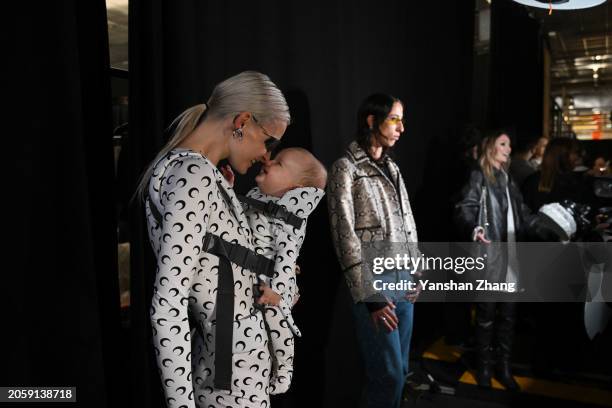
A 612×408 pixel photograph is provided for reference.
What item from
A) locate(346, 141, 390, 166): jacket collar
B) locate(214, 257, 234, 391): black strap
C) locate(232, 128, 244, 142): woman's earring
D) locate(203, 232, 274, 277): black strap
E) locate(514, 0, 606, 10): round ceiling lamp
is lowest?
locate(214, 257, 234, 391): black strap

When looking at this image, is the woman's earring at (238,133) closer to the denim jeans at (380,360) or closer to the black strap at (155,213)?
the black strap at (155,213)

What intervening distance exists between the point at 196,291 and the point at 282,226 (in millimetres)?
370

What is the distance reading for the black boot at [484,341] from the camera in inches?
125

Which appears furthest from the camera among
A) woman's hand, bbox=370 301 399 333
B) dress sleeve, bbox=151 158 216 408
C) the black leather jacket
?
the black leather jacket

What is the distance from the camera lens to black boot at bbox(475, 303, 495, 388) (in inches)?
125

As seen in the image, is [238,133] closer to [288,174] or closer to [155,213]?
[155,213]

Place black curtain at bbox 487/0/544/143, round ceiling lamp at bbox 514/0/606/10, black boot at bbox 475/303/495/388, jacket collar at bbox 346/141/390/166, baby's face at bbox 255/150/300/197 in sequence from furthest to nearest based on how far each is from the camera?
1. black curtain at bbox 487/0/544/143
2. black boot at bbox 475/303/495/388
3. jacket collar at bbox 346/141/390/166
4. round ceiling lamp at bbox 514/0/606/10
5. baby's face at bbox 255/150/300/197

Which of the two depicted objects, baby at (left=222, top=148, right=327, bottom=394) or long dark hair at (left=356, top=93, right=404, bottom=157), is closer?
baby at (left=222, top=148, right=327, bottom=394)

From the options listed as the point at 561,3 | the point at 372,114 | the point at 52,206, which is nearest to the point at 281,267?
the point at 52,206

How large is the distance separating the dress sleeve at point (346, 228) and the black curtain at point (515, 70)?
2993 mm

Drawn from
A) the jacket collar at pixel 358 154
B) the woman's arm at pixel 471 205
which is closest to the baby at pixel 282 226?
the jacket collar at pixel 358 154

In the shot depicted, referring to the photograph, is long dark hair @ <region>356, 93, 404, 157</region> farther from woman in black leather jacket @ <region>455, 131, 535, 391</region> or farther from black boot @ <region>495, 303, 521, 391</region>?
black boot @ <region>495, 303, 521, 391</region>

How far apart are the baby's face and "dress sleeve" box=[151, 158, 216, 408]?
526 millimetres

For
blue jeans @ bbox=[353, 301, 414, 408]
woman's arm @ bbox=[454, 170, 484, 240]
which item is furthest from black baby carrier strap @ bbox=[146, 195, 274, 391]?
woman's arm @ bbox=[454, 170, 484, 240]
